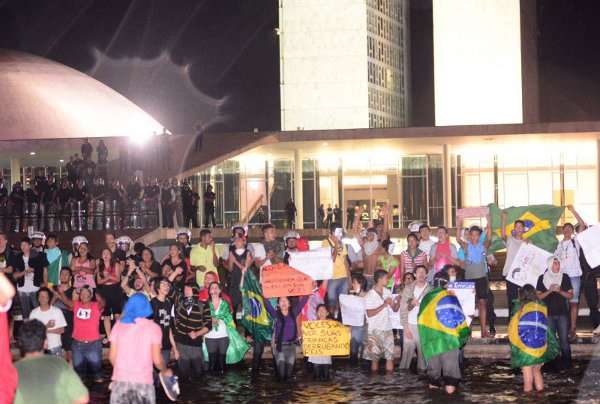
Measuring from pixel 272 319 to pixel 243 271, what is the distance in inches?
49.7

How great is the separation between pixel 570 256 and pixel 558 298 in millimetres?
1314

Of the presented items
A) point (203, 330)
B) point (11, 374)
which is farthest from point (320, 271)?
point (11, 374)

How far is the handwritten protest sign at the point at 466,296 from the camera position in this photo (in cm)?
1559

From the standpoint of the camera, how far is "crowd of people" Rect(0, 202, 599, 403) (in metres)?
15.9

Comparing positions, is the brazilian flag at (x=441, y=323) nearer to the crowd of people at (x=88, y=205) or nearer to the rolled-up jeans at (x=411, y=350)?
the rolled-up jeans at (x=411, y=350)

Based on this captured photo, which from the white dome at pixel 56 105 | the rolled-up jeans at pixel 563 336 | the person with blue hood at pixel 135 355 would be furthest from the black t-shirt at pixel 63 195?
the person with blue hood at pixel 135 355

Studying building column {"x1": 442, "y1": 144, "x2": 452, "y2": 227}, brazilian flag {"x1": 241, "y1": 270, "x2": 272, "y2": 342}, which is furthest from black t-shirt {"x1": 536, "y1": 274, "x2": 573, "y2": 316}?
building column {"x1": 442, "y1": 144, "x2": 452, "y2": 227}

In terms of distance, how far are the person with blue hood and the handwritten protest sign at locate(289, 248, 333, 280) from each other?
7.10m

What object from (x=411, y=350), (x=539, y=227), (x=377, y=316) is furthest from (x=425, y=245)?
(x=411, y=350)

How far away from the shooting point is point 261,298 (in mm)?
16875

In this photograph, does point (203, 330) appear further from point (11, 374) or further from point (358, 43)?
point (358, 43)

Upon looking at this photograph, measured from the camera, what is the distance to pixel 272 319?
54.9 ft

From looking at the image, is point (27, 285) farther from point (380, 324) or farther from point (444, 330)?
point (444, 330)

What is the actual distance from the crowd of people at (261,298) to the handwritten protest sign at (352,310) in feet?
0.39
